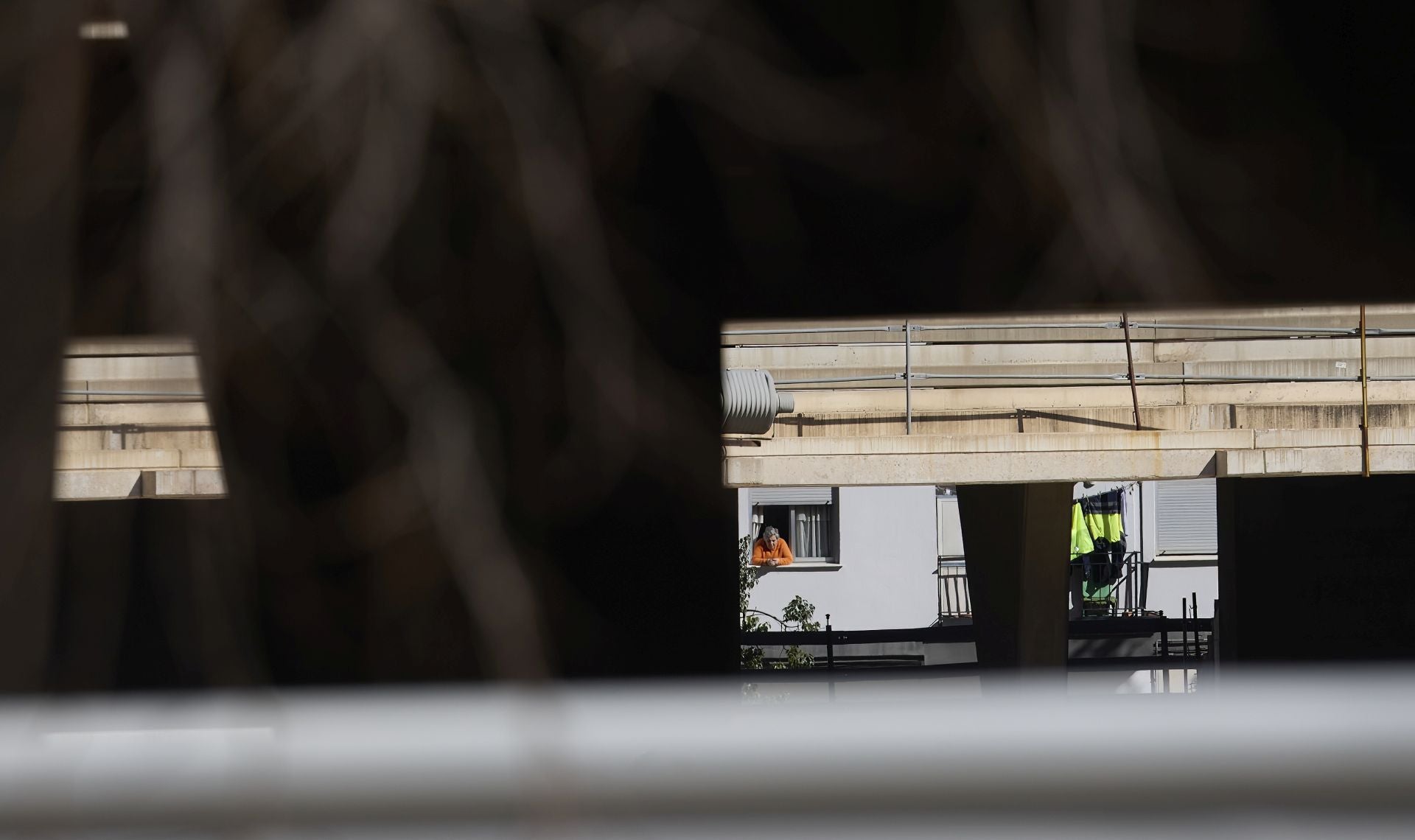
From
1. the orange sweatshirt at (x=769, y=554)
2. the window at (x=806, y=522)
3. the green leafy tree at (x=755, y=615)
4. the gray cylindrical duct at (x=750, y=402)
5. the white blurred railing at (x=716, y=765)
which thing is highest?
the gray cylindrical duct at (x=750, y=402)

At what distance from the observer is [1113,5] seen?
2.84ft

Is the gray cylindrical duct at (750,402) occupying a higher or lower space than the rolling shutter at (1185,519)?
higher

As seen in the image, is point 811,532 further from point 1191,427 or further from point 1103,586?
point 1191,427

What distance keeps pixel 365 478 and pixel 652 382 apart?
0.67ft

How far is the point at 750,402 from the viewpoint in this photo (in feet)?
23.8

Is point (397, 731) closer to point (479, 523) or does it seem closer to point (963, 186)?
point (479, 523)

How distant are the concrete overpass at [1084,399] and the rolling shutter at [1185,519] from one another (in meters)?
9.10

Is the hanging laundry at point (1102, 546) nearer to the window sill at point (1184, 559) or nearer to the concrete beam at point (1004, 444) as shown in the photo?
the window sill at point (1184, 559)

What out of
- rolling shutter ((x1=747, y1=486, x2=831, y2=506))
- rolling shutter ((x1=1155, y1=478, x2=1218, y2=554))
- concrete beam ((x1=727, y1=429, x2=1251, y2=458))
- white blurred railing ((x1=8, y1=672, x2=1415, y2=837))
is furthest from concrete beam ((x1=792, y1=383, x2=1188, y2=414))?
rolling shutter ((x1=1155, y1=478, x2=1218, y2=554))

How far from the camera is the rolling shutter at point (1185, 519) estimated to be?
18406 mm

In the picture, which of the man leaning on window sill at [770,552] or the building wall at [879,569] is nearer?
the man leaning on window sill at [770,552]

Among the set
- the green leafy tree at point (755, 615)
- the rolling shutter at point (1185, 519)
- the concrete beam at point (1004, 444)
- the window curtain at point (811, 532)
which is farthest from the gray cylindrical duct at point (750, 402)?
the rolling shutter at point (1185, 519)

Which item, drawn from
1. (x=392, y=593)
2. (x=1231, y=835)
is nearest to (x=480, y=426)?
(x=392, y=593)

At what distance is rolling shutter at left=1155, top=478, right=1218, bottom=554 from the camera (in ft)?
60.4
